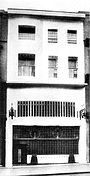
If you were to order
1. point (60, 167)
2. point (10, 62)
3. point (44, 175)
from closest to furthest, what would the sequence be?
point (44, 175), point (60, 167), point (10, 62)

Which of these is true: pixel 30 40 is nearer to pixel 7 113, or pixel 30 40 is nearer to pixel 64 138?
pixel 7 113

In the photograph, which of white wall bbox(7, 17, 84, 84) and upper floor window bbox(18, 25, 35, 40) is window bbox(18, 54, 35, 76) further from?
A: upper floor window bbox(18, 25, 35, 40)

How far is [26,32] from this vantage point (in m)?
22.0

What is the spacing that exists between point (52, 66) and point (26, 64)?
1.60m

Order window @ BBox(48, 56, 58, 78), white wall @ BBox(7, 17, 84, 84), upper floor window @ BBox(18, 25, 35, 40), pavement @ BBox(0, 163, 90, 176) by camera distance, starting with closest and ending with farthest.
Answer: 1. pavement @ BBox(0, 163, 90, 176)
2. white wall @ BBox(7, 17, 84, 84)
3. upper floor window @ BBox(18, 25, 35, 40)
4. window @ BBox(48, 56, 58, 78)

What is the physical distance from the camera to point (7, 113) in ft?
70.1

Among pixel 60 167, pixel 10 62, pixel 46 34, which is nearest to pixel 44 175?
pixel 60 167

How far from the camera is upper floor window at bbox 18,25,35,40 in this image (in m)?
21.9

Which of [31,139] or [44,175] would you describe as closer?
[44,175]

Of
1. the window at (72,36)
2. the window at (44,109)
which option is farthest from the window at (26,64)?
the window at (72,36)

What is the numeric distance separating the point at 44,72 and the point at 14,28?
3223 mm

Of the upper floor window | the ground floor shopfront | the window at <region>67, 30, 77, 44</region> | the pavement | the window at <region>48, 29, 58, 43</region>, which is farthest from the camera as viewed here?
the window at <region>67, 30, 77, 44</region>

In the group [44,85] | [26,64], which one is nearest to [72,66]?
[44,85]

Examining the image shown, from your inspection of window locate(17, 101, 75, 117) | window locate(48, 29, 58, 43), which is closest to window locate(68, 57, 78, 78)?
window locate(48, 29, 58, 43)
